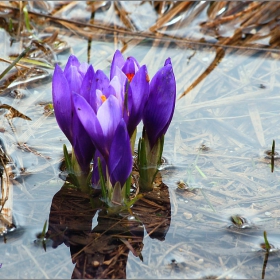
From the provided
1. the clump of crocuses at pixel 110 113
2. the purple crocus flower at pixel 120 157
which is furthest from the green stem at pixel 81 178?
the purple crocus flower at pixel 120 157

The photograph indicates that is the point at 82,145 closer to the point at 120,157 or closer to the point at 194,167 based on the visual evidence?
the point at 120,157

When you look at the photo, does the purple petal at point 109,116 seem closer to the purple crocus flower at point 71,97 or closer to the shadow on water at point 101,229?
the purple crocus flower at point 71,97

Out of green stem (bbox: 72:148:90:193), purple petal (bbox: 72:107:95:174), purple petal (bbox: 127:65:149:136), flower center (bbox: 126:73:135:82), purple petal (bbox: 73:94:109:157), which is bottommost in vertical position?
green stem (bbox: 72:148:90:193)

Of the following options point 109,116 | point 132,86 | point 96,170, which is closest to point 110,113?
point 109,116

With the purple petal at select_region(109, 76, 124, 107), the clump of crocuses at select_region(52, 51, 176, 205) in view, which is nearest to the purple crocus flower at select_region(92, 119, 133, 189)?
the clump of crocuses at select_region(52, 51, 176, 205)

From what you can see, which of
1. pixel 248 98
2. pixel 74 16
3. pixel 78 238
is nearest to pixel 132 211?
pixel 78 238

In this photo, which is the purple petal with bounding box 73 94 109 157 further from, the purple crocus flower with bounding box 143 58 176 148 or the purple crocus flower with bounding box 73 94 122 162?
the purple crocus flower with bounding box 143 58 176 148

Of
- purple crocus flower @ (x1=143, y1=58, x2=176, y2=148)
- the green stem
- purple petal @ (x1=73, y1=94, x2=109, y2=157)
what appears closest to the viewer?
purple petal @ (x1=73, y1=94, x2=109, y2=157)
